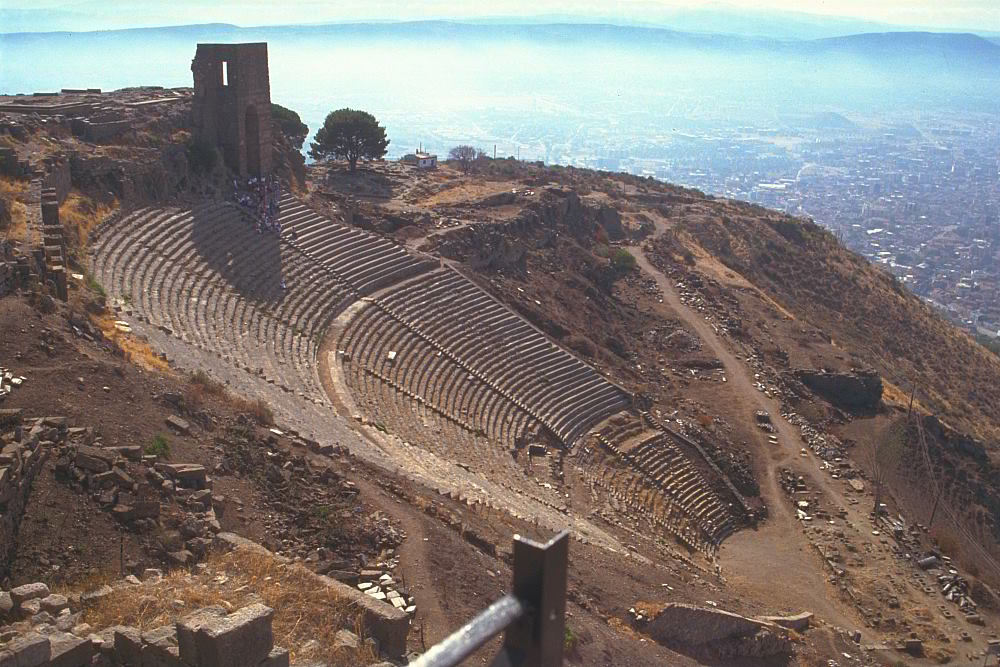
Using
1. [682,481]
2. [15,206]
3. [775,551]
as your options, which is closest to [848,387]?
[682,481]

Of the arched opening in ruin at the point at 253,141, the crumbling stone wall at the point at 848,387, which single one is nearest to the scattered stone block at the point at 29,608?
the arched opening in ruin at the point at 253,141

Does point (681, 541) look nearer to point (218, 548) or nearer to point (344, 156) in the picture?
point (218, 548)

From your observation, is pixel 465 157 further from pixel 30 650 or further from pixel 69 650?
pixel 30 650

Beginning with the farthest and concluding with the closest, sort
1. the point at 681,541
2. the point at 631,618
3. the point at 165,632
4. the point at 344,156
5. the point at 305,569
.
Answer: the point at 344,156 → the point at 681,541 → the point at 631,618 → the point at 305,569 → the point at 165,632

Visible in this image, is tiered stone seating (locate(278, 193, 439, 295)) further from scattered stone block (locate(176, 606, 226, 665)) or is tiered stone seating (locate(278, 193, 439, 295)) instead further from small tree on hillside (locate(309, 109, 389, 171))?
scattered stone block (locate(176, 606, 226, 665))

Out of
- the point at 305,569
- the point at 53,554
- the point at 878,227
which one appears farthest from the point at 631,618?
the point at 878,227

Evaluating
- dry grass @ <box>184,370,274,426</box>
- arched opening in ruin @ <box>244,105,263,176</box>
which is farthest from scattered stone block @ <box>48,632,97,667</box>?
arched opening in ruin @ <box>244,105,263,176</box>
